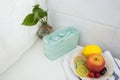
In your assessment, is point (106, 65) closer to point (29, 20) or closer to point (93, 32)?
point (93, 32)

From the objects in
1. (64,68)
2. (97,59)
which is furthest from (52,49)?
(97,59)

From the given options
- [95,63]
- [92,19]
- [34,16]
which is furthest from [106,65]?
[34,16]

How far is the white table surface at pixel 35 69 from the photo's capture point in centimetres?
73

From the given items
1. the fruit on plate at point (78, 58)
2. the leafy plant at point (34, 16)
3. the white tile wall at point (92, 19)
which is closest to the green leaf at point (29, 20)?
the leafy plant at point (34, 16)

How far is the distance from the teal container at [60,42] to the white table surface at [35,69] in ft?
0.12

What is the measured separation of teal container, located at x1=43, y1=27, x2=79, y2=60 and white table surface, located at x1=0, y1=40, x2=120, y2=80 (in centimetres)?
4

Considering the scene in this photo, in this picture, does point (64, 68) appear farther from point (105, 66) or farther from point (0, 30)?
point (0, 30)

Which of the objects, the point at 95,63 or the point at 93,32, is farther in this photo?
the point at 93,32

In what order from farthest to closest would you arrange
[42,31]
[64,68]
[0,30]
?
[42,31]
[64,68]
[0,30]

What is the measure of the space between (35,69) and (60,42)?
0.16 metres

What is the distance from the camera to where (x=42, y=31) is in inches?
34.2

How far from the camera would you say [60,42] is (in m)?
0.77

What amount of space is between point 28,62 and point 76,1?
338 millimetres

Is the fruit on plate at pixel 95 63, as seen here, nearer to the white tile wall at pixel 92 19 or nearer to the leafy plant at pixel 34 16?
the white tile wall at pixel 92 19
